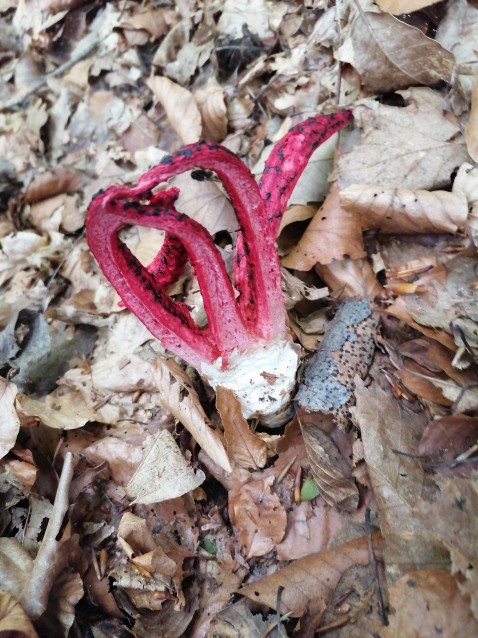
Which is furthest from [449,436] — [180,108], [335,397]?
[180,108]

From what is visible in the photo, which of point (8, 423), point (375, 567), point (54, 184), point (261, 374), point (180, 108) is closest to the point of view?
point (375, 567)

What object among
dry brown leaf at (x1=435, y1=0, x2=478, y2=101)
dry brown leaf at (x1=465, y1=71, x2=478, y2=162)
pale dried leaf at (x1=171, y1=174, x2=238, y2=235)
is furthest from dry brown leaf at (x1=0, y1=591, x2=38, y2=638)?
dry brown leaf at (x1=435, y1=0, x2=478, y2=101)

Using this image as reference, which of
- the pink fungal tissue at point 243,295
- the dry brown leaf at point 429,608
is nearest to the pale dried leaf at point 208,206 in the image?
the pink fungal tissue at point 243,295

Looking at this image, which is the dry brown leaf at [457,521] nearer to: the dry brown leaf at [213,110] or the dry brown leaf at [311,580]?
the dry brown leaf at [311,580]

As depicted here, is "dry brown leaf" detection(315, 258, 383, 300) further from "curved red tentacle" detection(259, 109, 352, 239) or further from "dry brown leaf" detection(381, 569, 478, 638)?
"dry brown leaf" detection(381, 569, 478, 638)

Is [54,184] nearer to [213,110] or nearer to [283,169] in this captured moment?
[213,110]

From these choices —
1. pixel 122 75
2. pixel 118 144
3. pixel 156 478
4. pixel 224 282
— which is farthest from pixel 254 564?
pixel 122 75

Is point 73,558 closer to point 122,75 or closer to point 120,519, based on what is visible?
point 120,519
